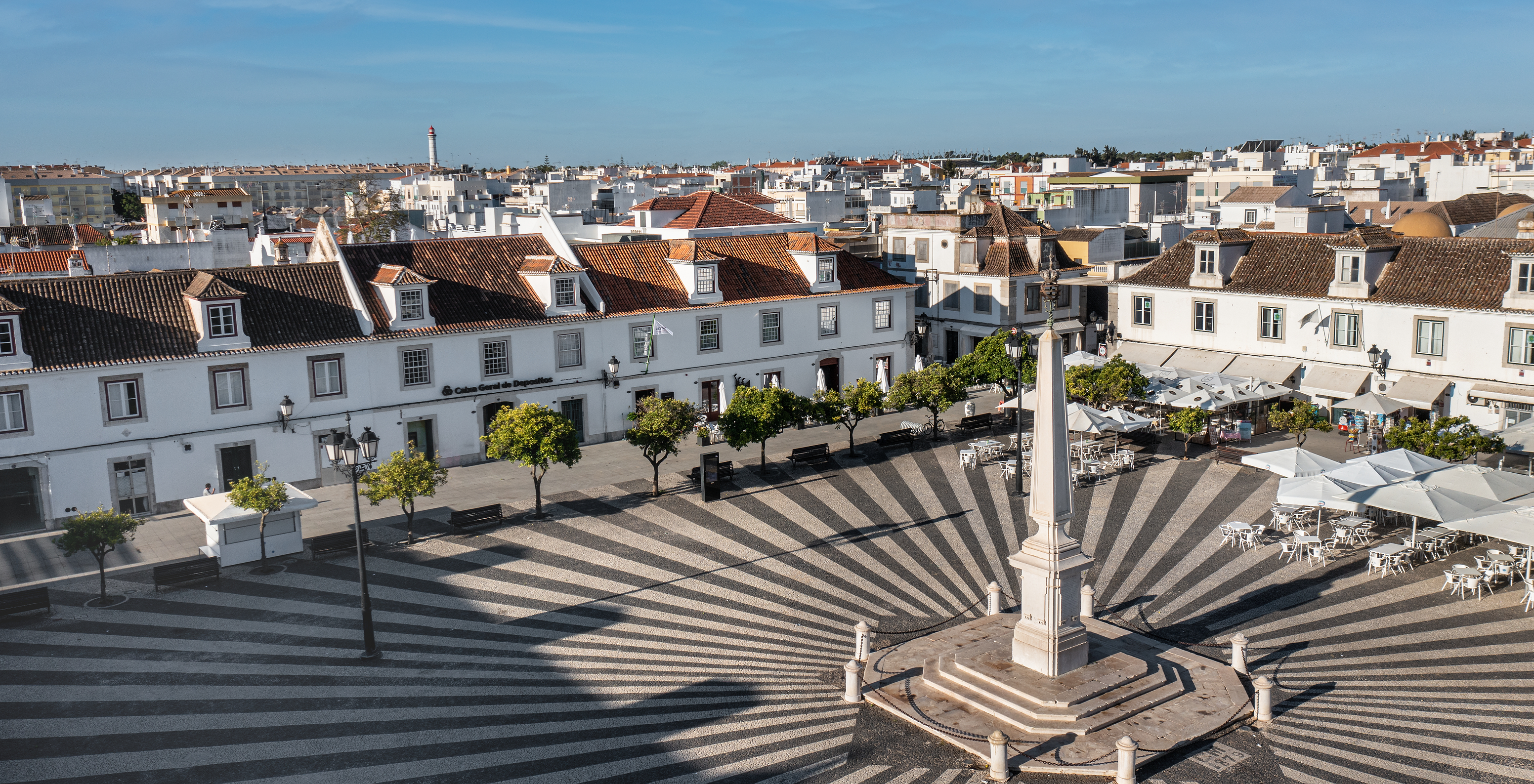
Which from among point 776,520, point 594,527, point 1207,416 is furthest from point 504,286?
point 1207,416

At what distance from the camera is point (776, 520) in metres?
29.4

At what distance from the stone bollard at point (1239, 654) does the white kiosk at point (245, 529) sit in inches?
830

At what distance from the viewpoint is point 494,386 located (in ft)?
119

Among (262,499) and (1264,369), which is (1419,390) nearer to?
(1264,369)

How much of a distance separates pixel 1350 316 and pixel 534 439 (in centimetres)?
2758

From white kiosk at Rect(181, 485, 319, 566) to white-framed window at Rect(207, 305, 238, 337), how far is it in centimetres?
613

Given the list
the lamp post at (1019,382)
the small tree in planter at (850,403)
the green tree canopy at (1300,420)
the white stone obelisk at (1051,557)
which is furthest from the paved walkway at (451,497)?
the white stone obelisk at (1051,557)

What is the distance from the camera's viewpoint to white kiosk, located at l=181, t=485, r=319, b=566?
2600 centimetres

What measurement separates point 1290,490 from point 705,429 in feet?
61.5

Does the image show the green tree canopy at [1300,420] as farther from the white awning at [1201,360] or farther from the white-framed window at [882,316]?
the white-framed window at [882,316]

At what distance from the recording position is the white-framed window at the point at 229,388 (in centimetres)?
3159

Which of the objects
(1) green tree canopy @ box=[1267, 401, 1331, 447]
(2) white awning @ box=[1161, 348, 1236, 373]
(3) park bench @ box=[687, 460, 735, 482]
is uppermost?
(2) white awning @ box=[1161, 348, 1236, 373]

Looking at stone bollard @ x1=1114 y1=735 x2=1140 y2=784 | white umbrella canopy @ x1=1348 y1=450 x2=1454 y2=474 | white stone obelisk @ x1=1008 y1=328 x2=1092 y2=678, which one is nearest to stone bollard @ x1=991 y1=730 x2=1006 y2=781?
stone bollard @ x1=1114 y1=735 x2=1140 y2=784

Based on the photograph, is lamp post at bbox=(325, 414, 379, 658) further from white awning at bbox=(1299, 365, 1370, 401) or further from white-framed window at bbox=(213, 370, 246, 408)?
white awning at bbox=(1299, 365, 1370, 401)
